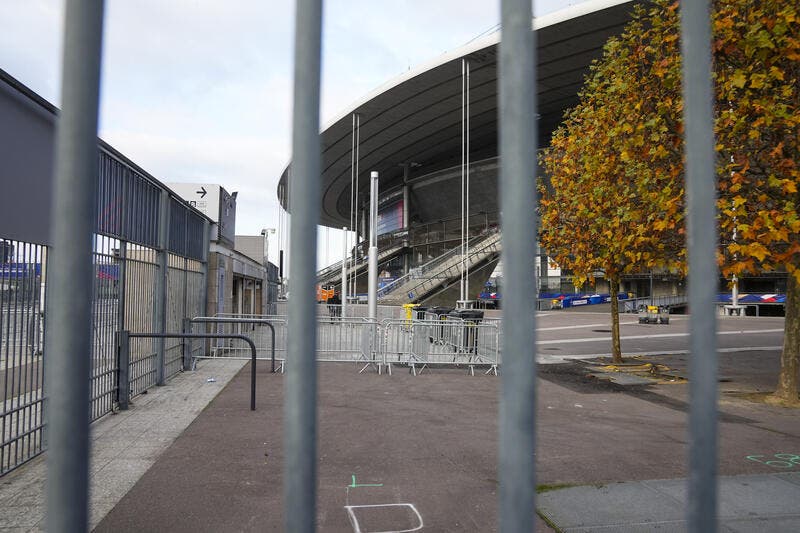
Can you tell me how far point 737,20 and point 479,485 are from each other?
28.0 ft

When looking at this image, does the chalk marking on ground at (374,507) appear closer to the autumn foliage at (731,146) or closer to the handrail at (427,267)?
the autumn foliage at (731,146)

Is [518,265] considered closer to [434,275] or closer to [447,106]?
[434,275]

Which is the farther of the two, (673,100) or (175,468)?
(673,100)

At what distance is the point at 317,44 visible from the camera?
153cm

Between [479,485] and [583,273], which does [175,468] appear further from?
[583,273]

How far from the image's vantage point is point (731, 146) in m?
8.96

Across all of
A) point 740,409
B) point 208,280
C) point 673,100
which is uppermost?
point 673,100

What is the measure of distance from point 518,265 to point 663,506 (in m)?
4.01

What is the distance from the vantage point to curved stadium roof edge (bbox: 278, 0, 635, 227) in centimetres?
3284

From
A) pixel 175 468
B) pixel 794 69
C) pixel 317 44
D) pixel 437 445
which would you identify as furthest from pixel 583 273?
pixel 317 44

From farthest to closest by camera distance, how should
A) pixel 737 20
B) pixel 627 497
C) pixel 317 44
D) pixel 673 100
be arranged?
pixel 673 100, pixel 737 20, pixel 627 497, pixel 317 44

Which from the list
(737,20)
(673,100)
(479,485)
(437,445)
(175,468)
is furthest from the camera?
(673,100)

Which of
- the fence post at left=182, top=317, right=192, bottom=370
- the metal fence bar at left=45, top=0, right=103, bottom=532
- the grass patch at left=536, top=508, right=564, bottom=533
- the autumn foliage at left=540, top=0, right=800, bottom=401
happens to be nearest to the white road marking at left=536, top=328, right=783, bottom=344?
the autumn foliage at left=540, top=0, right=800, bottom=401

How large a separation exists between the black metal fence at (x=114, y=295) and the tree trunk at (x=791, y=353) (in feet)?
34.6
